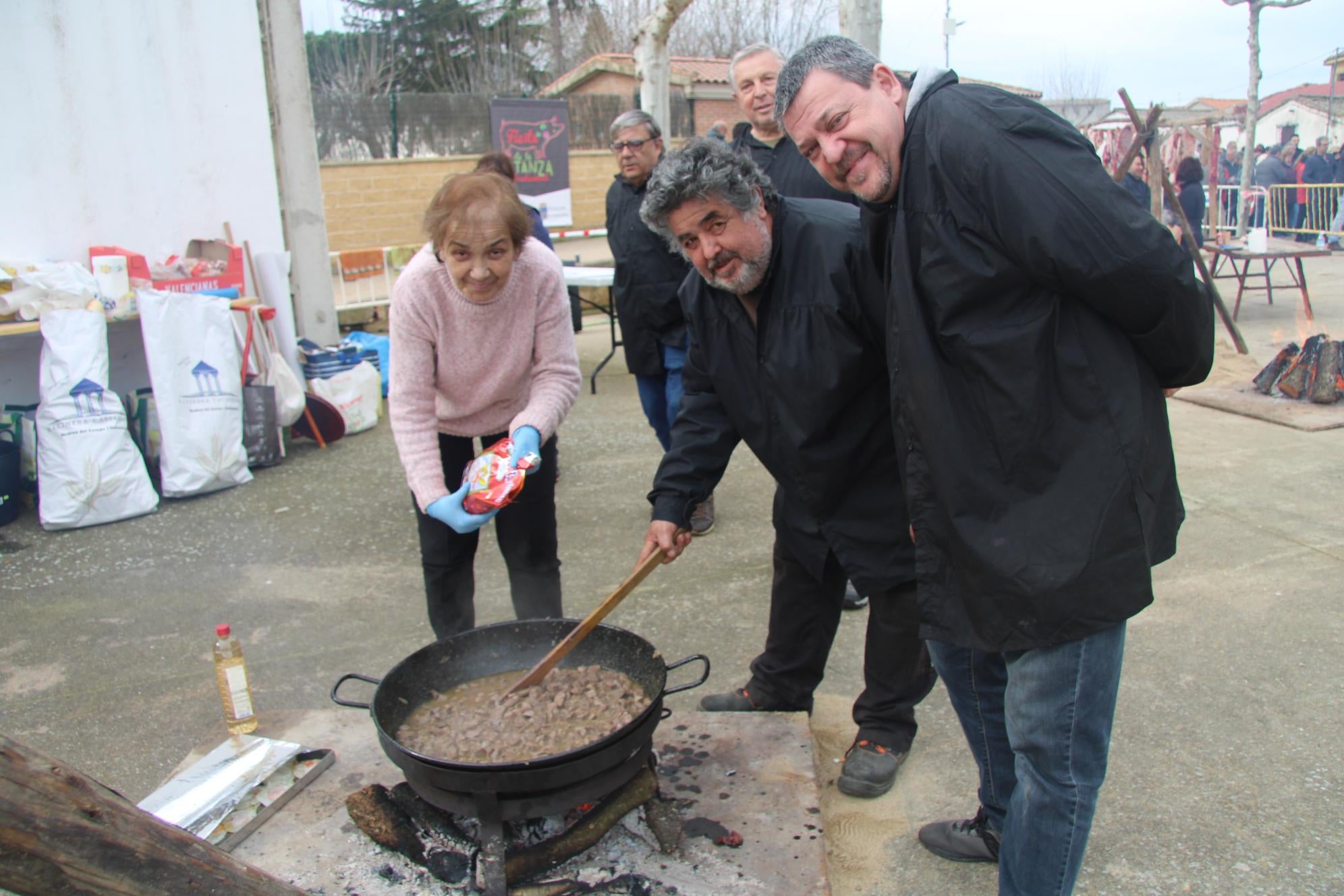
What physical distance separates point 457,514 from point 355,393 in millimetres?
4592

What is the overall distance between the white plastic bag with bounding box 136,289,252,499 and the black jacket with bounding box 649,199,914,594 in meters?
3.90

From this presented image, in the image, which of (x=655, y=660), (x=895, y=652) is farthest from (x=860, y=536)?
(x=655, y=660)

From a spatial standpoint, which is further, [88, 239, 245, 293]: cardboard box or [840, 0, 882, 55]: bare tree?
[840, 0, 882, 55]: bare tree

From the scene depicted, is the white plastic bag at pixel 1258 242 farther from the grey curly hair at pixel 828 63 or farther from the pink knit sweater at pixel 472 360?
the grey curly hair at pixel 828 63

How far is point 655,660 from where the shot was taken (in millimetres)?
2502

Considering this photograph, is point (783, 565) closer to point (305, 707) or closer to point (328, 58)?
point (305, 707)

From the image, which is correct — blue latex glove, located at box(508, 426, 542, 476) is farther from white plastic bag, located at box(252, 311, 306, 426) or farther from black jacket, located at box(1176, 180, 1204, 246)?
black jacket, located at box(1176, 180, 1204, 246)

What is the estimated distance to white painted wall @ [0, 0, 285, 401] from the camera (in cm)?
572

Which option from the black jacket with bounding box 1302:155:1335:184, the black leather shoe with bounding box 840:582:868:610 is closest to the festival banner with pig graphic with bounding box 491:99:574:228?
the black leather shoe with bounding box 840:582:868:610

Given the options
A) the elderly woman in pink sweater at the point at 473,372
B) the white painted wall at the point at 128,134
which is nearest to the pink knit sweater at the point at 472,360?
the elderly woman in pink sweater at the point at 473,372

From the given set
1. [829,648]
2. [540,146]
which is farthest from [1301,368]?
[540,146]

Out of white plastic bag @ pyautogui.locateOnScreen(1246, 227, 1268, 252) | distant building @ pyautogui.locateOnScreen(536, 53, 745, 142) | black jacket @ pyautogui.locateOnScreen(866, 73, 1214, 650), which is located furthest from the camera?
distant building @ pyautogui.locateOnScreen(536, 53, 745, 142)

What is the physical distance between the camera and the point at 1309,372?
21.0 ft

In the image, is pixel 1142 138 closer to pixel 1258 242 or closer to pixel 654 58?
pixel 1258 242
